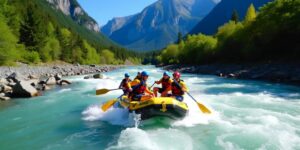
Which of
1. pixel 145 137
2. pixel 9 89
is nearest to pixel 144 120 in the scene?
pixel 145 137

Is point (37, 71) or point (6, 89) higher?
point (37, 71)

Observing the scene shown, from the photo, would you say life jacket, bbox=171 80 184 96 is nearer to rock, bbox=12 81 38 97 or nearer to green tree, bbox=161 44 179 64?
rock, bbox=12 81 38 97

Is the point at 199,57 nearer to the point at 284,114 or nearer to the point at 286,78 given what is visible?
the point at 286,78

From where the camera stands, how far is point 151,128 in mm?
12516

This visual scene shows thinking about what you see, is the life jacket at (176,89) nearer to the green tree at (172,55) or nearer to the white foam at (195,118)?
the white foam at (195,118)

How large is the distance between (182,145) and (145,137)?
4.83 feet

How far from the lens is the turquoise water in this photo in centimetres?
1075

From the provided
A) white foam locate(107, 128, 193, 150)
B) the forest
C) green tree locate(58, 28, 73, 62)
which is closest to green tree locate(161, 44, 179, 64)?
green tree locate(58, 28, 73, 62)

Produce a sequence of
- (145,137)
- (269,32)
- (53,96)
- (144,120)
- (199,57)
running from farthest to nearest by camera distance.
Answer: (199,57)
(269,32)
(53,96)
(144,120)
(145,137)

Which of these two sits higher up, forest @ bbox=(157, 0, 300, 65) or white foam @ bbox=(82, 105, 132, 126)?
forest @ bbox=(157, 0, 300, 65)

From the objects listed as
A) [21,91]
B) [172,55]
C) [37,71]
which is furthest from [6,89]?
[172,55]

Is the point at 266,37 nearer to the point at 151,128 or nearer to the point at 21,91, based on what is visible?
the point at 21,91

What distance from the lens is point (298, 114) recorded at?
585 inches

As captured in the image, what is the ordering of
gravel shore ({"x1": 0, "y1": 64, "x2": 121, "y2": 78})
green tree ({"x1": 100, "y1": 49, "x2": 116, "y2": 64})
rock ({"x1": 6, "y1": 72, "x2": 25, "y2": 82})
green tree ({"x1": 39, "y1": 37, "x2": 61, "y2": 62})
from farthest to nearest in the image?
green tree ({"x1": 100, "y1": 49, "x2": 116, "y2": 64}) < green tree ({"x1": 39, "y1": 37, "x2": 61, "y2": 62}) < gravel shore ({"x1": 0, "y1": 64, "x2": 121, "y2": 78}) < rock ({"x1": 6, "y1": 72, "x2": 25, "y2": 82})
